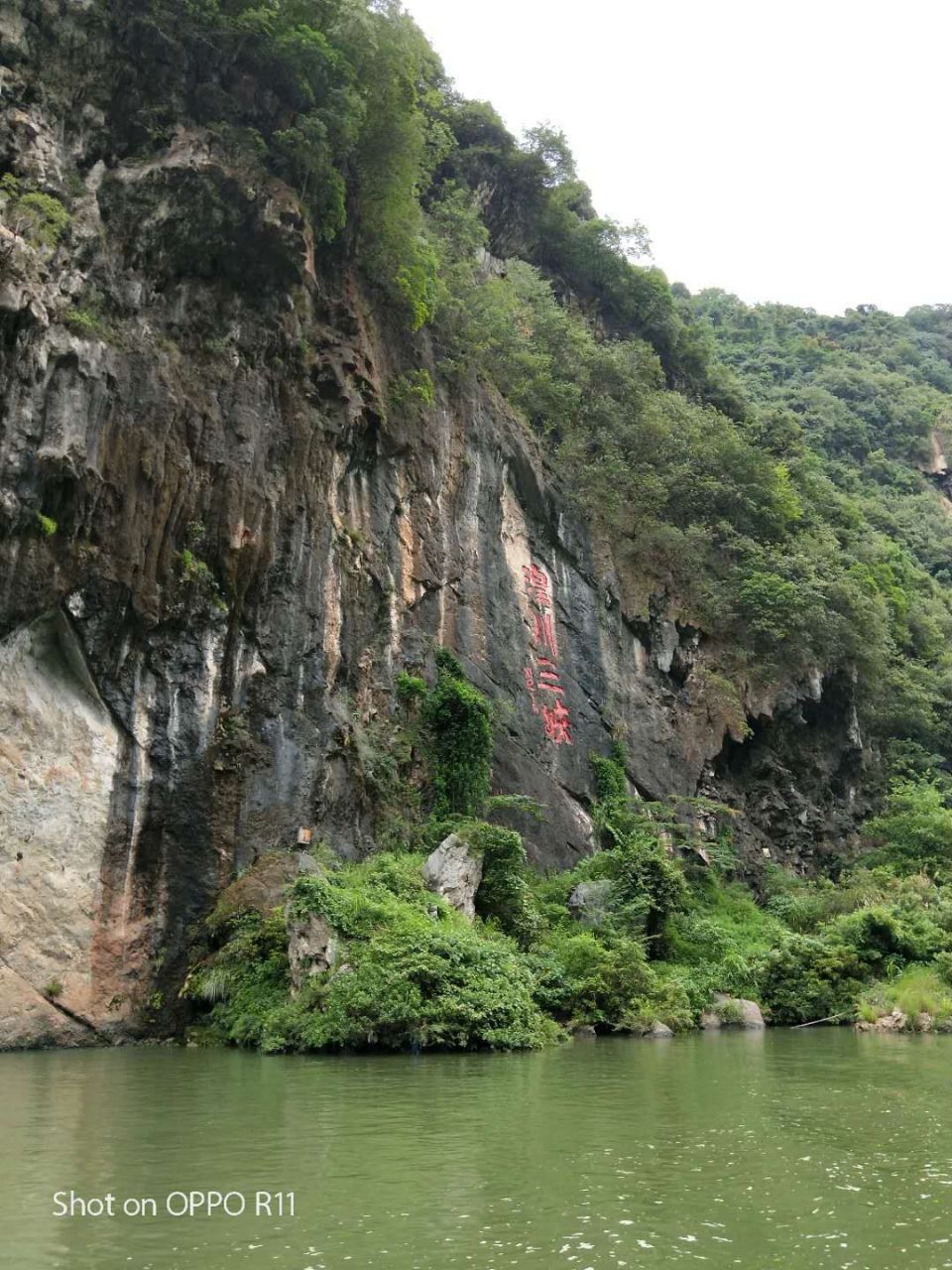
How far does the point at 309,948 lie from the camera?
11594 mm

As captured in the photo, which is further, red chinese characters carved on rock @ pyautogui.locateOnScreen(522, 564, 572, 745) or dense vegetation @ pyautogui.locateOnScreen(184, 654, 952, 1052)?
red chinese characters carved on rock @ pyautogui.locateOnScreen(522, 564, 572, 745)

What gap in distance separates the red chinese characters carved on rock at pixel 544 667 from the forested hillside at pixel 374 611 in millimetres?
105

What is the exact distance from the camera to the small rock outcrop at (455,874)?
46.2 ft

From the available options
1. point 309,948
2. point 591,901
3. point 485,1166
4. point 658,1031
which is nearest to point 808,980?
point 591,901

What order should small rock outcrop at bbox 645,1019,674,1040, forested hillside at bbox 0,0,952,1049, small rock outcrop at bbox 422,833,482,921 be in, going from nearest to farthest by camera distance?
1. forested hillside at bbox 0,0,952,1049
2. small rock outcrop at bbox 645,1019,674,1040
3. small rock outcrop at bbox 422,833,482,921

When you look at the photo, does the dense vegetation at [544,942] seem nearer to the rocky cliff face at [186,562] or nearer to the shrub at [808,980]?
the shrub at [808,980]

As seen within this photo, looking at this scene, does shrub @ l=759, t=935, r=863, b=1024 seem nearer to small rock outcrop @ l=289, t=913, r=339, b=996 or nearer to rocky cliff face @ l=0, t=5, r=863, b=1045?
rocky cliff face @ l=0, t=5, r=863, b=1045

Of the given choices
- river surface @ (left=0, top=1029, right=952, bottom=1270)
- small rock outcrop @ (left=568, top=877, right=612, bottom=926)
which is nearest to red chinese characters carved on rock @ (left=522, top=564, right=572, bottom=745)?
small rock outcrop @ (left=568, top=877, right=612, bottom=926)

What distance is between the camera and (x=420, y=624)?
1827 cm

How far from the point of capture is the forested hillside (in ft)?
41.2

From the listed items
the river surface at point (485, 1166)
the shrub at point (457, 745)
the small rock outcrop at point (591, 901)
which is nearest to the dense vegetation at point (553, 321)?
the shrub at point (457, 745)

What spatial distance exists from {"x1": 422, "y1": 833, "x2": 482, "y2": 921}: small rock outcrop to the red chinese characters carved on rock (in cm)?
568

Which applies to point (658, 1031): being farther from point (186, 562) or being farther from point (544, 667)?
point (186, 562)

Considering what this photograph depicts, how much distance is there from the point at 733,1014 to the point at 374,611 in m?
8.22
